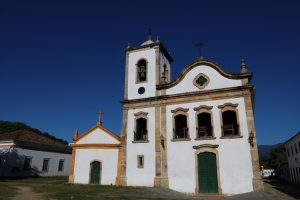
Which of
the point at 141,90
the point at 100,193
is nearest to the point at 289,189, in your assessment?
the point at 141,90

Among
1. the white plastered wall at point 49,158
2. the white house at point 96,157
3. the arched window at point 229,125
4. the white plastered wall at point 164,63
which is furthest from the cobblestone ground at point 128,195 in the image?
the white plastered wall at point 49,158

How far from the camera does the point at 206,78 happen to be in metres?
19.9

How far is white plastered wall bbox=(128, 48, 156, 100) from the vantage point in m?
21.7

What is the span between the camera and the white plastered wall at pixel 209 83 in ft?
62.8

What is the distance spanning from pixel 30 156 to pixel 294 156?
107 ft

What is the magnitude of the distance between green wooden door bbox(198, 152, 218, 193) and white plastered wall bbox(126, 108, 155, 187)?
3485 mm

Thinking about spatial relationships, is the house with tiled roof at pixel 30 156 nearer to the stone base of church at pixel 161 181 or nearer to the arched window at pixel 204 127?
the stone base of church at pixel 161 181

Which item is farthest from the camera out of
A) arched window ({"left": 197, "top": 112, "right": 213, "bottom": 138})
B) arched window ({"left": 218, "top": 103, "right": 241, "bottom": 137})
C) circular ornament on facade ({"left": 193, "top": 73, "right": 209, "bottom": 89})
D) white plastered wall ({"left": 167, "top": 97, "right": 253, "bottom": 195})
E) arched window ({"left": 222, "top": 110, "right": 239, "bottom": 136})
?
circular ornament on facade ({"left": 193, "top": 73, "right": 209, "bottom": 89})

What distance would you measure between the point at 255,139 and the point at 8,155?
974 inches

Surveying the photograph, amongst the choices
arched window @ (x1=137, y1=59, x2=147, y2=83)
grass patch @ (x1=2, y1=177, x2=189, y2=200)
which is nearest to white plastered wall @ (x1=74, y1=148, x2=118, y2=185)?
grass patch @ (x1=2, y1=177, x2=189, y2=200)

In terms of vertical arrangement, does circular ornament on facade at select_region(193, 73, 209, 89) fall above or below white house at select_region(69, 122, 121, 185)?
above

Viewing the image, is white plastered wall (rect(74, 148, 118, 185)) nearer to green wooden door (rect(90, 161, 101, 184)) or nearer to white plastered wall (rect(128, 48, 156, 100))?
green wooden door (rect(90, 161, 101, 184))

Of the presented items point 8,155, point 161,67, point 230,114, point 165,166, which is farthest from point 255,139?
→ point 8,155

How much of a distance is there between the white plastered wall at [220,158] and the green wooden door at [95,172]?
5942 mm
